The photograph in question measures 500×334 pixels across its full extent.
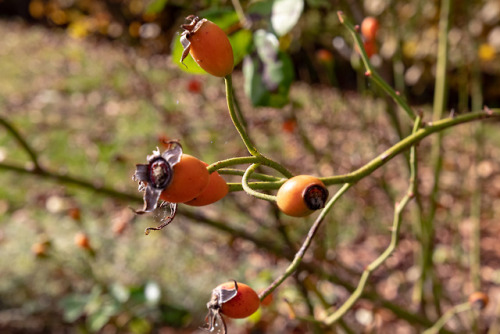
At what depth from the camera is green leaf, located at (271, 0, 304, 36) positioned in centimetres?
96

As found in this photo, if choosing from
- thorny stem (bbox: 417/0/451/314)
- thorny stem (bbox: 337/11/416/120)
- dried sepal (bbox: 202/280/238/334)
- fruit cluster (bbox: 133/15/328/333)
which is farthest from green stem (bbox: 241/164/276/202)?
thorny stem (bbox: 417/0/451/314)

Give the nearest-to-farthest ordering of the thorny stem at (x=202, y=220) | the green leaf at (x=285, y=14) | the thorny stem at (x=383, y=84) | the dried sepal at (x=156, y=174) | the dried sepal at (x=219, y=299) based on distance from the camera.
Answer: the dried sepal at (x=156, y=174)
the dried sepal at (x=219, y=299)
the thorny stem at (x=383, y=84)
the green leaf at (x=285, y=14)
the thorny stem at (x=202, y=220)

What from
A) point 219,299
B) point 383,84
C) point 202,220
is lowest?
point 202,220

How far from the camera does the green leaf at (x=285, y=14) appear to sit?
0.96 meters

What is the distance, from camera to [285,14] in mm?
982

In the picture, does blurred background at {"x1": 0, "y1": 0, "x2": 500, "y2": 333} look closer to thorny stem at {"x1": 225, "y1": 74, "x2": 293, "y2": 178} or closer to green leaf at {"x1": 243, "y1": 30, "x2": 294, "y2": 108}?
green leaf at {"x1": 243, "y1": 30, "x2": 294, "y2": 108}

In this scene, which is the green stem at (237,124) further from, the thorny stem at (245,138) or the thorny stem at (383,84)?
the thorny stem at (383,84)

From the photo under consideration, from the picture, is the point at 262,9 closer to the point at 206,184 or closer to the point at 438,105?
the point at 206,184

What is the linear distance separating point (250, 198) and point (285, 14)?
87.2 inches

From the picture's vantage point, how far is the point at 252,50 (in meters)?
1.05

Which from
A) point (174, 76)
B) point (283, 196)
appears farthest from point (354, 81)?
point (283, 196)

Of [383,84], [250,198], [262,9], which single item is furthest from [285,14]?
[250,198]

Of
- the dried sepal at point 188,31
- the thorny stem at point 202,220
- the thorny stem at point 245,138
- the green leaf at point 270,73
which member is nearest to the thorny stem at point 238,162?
the thorny stem at point 245,138

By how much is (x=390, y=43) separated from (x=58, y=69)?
5377 mm
